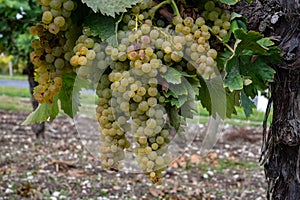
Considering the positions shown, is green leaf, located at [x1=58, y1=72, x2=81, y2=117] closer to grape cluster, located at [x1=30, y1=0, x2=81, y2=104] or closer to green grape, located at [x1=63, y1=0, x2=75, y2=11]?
grape cluster, located at [x1=30, y1=0, x2=81, y2=104]

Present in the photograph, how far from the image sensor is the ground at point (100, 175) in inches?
126

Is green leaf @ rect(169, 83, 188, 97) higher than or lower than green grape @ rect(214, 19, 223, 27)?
lower

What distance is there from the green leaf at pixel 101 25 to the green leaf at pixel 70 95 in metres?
0.19

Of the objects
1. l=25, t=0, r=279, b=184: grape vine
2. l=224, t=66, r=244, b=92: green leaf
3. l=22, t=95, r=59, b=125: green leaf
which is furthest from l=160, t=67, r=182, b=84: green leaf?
l=22, t=95, r=59, b=125: green leaf

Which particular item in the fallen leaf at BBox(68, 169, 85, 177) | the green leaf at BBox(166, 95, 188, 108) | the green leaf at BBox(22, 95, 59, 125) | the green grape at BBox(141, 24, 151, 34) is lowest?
the fallen leaf at BBox(68, 169, 85, 177)

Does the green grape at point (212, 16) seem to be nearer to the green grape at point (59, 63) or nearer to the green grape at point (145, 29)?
the green grape at point (145, 29)

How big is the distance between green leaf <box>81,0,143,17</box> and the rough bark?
23 cm

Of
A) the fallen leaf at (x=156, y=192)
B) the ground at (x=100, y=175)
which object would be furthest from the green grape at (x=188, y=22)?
the fallen leaf at (x=156, y=192)

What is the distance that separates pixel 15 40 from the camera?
4109mm

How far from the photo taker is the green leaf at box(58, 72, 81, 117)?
94cm

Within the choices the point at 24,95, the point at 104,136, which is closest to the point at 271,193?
the point at 104,136

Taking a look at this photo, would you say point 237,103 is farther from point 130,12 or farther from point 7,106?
point 7,106

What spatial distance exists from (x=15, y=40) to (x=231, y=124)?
3.13 m

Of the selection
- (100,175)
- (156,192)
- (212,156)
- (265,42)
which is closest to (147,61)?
(265,42)
